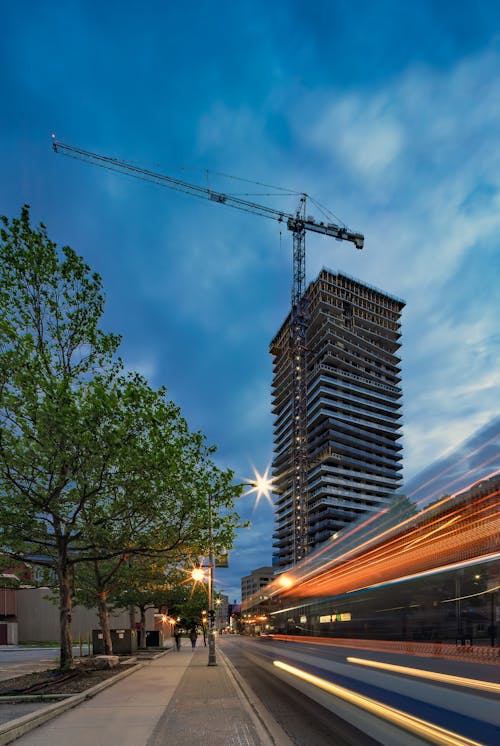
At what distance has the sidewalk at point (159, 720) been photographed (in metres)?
10.5

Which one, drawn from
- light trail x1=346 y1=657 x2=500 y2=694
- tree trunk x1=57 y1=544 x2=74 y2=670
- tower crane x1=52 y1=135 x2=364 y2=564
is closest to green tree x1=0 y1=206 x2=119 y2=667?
tree trunk x1=57 y1=544 x2=74 y2=670

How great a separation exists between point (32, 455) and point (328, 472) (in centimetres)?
14393

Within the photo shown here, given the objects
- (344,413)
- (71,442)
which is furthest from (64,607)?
(344,413)

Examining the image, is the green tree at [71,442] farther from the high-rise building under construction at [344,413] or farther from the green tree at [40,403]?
the high-rise building under construction at [344,413]

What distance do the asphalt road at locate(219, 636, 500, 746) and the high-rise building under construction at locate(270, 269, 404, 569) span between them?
13165 cm

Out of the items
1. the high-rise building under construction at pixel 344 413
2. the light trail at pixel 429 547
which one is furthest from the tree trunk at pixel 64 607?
the high-rise building under construction at pixel 344 413

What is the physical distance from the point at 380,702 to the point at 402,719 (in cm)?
276

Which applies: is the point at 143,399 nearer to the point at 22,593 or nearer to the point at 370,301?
the point at 22,593

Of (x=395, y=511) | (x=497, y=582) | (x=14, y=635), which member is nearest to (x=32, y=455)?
(x=497, y=582)

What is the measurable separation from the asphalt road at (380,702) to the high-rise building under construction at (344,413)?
132m

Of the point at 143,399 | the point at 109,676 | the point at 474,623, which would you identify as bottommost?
the point at 109,676

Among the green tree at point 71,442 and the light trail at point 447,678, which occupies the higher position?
the green tree at point 71,442

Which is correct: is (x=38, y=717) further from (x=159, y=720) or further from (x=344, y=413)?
(x=344, y=413)

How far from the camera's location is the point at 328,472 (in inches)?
6211
